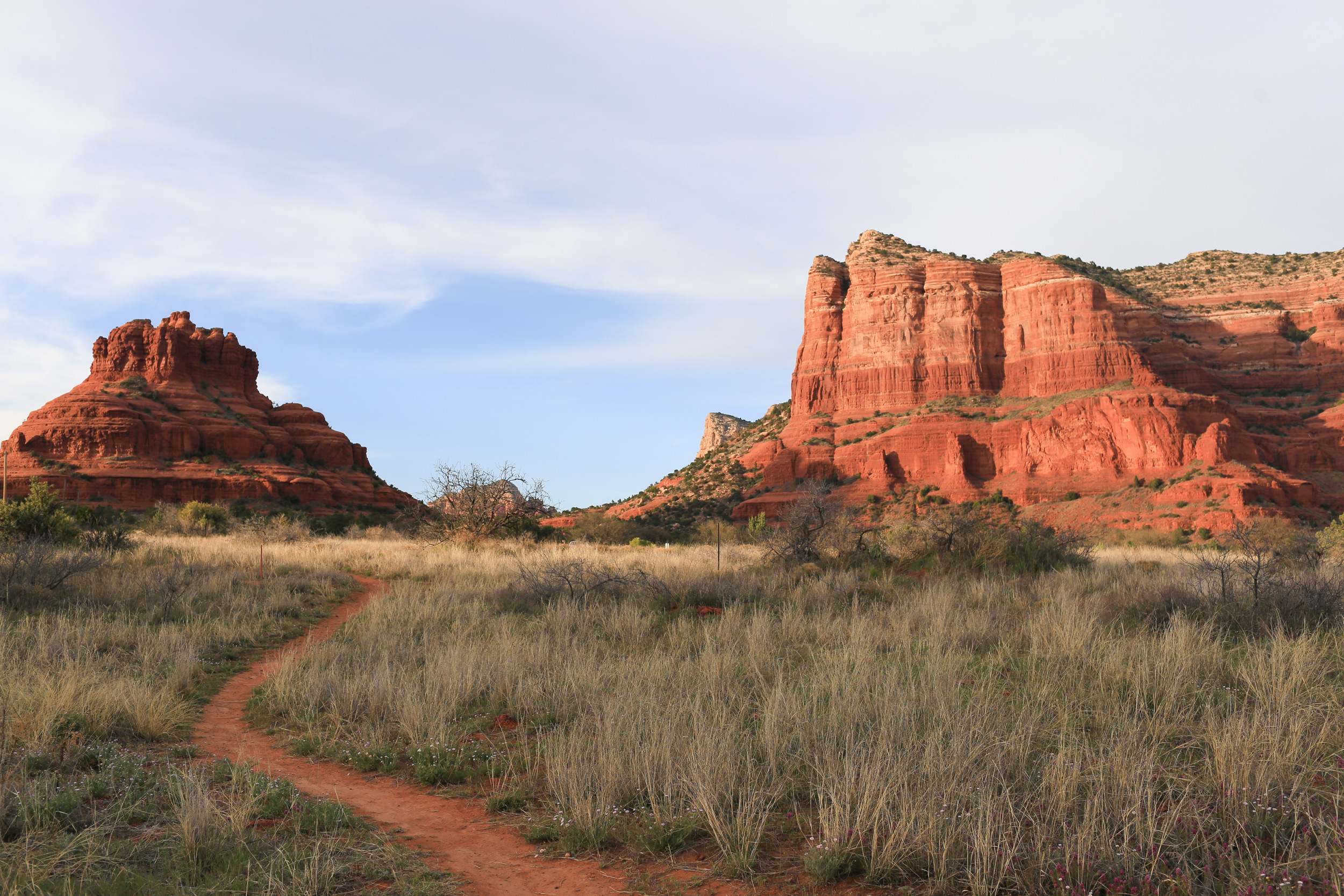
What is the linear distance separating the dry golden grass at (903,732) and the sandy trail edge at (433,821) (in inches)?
10.2

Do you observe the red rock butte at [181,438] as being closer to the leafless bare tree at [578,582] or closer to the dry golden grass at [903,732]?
the leafless bare tree at [578,582]

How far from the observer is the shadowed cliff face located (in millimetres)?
58656

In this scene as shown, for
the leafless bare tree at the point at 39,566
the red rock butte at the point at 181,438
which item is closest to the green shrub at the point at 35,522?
the leafless bare tree at the point at 39,566

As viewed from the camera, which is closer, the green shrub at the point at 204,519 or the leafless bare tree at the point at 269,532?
the leafless bare tree at the point at 269,532

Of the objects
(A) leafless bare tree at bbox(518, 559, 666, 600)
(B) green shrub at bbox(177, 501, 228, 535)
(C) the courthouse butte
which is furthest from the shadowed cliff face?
(A) leafless bare tree at bbox(518, 559, 666, 600)

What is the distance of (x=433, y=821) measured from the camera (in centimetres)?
473

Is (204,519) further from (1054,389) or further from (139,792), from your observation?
(1054,389)

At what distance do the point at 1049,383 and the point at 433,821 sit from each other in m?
77.1

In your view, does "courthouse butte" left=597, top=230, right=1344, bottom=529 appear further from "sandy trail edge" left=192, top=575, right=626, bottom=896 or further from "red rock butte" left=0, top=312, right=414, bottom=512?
"sandy trail edge" left=192, top=575, right=626, bottom=896

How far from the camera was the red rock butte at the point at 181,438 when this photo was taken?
62.9m

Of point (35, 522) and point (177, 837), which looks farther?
point (35, 522)

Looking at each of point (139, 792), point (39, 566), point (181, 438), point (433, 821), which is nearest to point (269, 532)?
point (39, 566)

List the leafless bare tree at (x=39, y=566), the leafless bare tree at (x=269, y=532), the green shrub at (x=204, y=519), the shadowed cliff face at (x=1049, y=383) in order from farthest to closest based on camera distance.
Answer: the shadowed cliff face at (x=1049, y=383) < the green shrub at (x=204, y=519) < the leafless bare tree at (x=269, y=532) < the leafless bare tree at (x=39, y=566)

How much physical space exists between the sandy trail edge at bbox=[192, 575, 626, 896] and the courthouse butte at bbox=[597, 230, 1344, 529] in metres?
55.7
